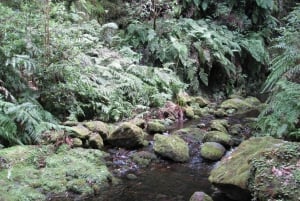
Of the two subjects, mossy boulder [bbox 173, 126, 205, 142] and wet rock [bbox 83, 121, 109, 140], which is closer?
wet rock [bbox 83, 121, 109, 140]

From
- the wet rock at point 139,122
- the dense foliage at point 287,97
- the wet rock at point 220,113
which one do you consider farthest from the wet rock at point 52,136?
the wet rock at point 220,113

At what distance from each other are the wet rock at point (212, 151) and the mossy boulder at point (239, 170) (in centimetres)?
113

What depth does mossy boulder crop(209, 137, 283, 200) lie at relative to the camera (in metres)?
4.52

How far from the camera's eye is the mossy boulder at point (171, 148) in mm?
6242

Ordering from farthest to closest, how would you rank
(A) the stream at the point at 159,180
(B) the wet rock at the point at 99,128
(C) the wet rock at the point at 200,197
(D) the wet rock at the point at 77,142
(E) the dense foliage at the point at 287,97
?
(B) the wet rock at the point at 99,128 < (D) the wet rock at the point at 77,142 < (E) the dense foliage at the point at 287,97 < (A) the stream at the point at 159,180 < (C) the wet rock at the point at 200,197

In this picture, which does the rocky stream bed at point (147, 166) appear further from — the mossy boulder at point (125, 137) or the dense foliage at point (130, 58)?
the dense foliage at point (130, 58)

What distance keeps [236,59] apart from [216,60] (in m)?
1.54

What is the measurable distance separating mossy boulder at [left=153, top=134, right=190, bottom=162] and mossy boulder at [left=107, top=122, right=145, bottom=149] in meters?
0.33

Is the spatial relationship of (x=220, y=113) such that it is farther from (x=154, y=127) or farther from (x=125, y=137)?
(x=125, y=137)

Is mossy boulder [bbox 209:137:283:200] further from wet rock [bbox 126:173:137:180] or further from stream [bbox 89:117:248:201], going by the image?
wet rock [bbox 126:173:137:180]

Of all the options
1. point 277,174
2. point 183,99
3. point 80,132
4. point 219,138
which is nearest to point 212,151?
point 219,138

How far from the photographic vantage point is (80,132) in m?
6.36

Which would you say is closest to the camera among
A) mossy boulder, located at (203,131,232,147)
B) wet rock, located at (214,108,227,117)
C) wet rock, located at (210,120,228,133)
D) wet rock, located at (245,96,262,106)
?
mossy boulder, located at (203,131,232,147)

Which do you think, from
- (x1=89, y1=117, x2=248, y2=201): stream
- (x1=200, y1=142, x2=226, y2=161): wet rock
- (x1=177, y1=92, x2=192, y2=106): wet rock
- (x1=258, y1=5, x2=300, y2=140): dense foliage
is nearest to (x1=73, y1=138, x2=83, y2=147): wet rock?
(x1=89, y1=117, x2=248, y2=201): stream
